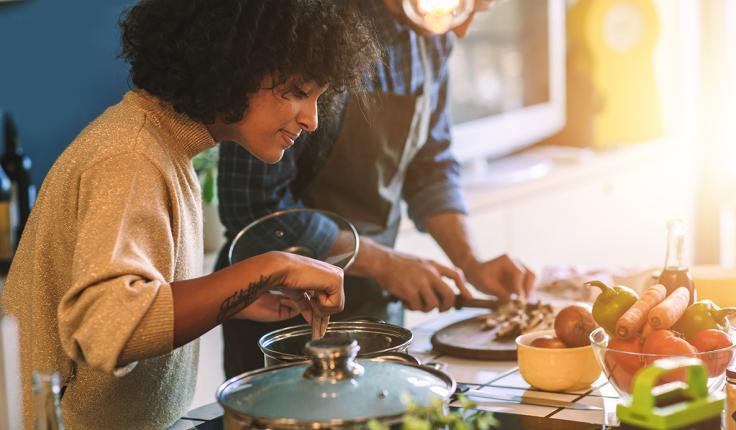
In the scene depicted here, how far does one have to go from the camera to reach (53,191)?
1232mm

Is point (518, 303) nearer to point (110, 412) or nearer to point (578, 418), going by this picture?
point (578, 418)

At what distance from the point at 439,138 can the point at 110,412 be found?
110 centimetres

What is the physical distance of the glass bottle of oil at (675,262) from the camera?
1576 mm

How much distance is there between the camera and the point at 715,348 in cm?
127

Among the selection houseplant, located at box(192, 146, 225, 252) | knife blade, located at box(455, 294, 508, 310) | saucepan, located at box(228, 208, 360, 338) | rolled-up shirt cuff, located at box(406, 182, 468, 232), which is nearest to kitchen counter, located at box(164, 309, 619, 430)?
knife blade, located at box(455, 294, 508, 310)

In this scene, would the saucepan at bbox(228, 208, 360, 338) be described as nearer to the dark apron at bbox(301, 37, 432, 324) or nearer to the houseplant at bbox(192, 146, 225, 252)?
the dark apron at bbox(301, 37, 432, 324)

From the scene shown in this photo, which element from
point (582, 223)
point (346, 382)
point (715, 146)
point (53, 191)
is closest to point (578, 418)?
point (346, 382)

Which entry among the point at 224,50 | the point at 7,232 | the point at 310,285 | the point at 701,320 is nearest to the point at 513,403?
the point at 701,320

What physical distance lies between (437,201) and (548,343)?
2.37ft

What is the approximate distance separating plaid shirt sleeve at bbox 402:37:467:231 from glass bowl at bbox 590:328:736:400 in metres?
0.90

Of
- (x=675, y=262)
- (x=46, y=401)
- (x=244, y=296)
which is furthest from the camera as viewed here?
(x=675, y=262)

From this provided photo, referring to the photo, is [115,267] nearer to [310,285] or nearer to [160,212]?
[160,212]

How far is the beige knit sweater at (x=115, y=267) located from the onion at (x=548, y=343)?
19.8 inches

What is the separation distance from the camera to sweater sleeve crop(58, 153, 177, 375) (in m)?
1.08
